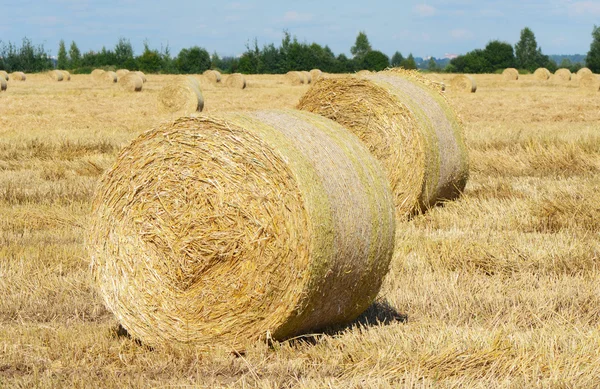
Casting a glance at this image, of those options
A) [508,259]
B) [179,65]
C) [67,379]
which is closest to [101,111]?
[508,259]

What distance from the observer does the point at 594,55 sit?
250 ft

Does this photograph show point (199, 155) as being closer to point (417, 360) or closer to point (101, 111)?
point (417, 360)

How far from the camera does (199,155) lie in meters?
4.98

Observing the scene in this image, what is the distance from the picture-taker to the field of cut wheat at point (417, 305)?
425 cm

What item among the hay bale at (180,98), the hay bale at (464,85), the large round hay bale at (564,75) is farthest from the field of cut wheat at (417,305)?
the large round hay bale at (564,75)

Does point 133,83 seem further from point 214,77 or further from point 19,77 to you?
point 19,77

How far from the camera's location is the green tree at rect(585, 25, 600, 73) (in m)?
73.4

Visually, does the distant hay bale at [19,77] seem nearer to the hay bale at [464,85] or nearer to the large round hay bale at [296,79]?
the large round hay bale at [296,79]

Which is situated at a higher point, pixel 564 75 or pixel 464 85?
pixel 564 75

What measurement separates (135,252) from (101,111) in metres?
17.8

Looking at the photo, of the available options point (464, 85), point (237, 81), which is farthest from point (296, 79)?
point (464, 85)

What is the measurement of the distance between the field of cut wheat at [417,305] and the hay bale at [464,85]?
20900mm

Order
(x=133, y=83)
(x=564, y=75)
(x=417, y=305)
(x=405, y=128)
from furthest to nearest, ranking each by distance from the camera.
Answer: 1. (x=564, y=75)
2. (x=133, y=83)
3. (x=405, y=128)
4. (x=417, y=305)

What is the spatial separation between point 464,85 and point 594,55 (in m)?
48.9
